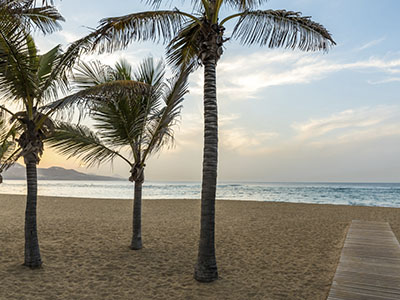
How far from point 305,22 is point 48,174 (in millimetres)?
125964

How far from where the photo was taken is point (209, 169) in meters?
5.04

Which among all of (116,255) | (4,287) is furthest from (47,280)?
(116,255)

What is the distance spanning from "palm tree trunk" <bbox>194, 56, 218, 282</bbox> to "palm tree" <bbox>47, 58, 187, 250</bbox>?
5.44ft

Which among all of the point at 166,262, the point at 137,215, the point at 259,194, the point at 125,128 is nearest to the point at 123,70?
the point at 125,128

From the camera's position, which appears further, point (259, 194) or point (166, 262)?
point (259, 194)

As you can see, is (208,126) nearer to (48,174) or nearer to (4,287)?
(4,287)

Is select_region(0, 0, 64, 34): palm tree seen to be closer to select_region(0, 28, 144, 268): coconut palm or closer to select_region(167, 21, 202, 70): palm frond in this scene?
select_region(0, 28, 144, 268): coconut palm

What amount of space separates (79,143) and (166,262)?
3345mm

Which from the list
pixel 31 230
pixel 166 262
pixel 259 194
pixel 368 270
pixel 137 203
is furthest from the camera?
pixel 259 194

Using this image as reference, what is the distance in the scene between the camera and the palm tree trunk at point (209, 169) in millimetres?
5043

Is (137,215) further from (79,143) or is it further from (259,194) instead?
(259,194)

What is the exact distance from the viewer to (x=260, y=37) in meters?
5.57

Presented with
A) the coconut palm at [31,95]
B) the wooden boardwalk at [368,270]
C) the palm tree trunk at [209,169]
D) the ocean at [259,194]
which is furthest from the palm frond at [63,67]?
the ocean at [259,194]

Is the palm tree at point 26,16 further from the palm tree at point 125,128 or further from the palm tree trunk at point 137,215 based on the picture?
the palm tree trunk at point 137,215
